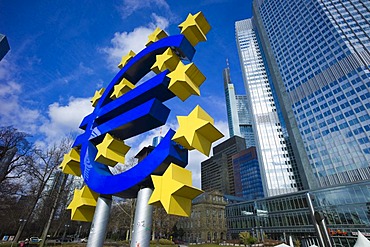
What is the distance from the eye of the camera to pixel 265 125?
253 feet

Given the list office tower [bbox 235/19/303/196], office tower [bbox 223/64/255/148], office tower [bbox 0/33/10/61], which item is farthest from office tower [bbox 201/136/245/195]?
office tower [bbox 0/33/10/61]

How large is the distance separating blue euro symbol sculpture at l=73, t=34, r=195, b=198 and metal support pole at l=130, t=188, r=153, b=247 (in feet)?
1.21

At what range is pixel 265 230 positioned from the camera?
4397cm

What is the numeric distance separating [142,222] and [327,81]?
69581 millimetres

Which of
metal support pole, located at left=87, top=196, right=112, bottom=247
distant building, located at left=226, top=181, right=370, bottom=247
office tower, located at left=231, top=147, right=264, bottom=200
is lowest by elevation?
metal support pole, located at left=87, top=196, right=112, bottom=247

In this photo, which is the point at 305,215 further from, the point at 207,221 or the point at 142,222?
the point at 142,222

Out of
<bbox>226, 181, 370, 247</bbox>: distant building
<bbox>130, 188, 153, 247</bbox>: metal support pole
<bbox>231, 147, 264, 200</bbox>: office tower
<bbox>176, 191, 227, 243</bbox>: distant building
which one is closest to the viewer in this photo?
<bbox>130, 188, 153, 247</bbox>: metal support pole

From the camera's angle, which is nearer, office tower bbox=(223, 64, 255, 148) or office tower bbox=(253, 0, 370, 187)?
office tower bbox=(253, 0, 370, 187)

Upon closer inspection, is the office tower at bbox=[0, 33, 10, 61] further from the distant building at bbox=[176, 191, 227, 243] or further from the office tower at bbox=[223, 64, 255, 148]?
the office tower at bbox=[223, 64, 255, 148]

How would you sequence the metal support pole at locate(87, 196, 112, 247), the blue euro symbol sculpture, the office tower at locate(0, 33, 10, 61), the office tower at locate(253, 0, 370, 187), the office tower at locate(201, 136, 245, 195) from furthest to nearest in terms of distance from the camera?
the office tower at locate(201, 136, 245, 195) → the office tower at locate(253, 0, 370, 187) → the office tower at locate(0, 33, 10, 61) → the metal support pole at locate(87, 196, 112, 247) → the blue euro symbol sculpture

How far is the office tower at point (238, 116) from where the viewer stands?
166 metres

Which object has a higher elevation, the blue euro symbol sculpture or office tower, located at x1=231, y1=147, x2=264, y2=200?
office tower, located at x1=231, y1=147, x2=264, y2=200

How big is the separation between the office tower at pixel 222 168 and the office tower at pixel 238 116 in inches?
987

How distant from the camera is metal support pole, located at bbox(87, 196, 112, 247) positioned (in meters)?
5.81
